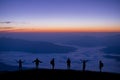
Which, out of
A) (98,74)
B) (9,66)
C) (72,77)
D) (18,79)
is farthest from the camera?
(9,66)

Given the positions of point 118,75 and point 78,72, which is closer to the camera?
point 118,75

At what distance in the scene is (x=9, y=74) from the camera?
94.6 feet

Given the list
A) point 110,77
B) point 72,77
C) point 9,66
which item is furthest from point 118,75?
point 9,66

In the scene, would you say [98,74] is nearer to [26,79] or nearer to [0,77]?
[26,79]

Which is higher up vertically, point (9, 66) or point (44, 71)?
point (44, 71)

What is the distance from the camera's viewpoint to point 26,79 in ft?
85.1

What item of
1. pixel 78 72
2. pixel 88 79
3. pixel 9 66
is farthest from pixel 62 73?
pixel 9 66

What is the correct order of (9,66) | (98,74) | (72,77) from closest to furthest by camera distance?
(72,77)
(98,74)
(9,66)

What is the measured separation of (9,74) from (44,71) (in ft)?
17.9

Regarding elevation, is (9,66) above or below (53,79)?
below

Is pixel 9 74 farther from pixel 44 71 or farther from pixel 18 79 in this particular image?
pixel 44 71

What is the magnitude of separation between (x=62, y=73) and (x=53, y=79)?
3.84 m

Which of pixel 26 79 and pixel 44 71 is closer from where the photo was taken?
pixel 26 79

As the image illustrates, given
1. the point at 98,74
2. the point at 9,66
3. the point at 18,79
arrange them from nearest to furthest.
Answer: the point at 18,79
the point at 98,74
the point at 9,66
